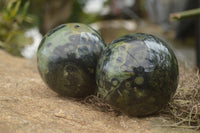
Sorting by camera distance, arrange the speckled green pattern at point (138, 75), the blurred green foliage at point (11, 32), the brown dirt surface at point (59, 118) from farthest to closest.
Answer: the blurred green foliage at point (11, 32), the speckled green pattern at point (138, 75), the brown dirt surface at point (59, 118)

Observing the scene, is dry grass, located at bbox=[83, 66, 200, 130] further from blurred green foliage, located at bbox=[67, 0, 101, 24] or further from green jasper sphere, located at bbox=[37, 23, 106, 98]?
blurred green foliage, located at bbox=[67, 0, 101, 24]

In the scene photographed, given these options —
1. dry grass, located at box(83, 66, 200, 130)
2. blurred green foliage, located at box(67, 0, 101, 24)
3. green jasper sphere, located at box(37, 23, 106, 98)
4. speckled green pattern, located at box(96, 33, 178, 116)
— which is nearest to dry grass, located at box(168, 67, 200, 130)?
dry grass, located at box(83, 66, 200, 130)

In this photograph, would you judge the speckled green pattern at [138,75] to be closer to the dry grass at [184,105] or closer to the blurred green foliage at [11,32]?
the dry grass at [184,105]

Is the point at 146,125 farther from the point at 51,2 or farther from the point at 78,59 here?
the point at 51,2

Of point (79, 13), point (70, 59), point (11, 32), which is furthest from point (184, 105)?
point (79, 13)

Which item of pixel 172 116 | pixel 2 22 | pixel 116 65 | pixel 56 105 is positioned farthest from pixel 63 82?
pixel 2 22

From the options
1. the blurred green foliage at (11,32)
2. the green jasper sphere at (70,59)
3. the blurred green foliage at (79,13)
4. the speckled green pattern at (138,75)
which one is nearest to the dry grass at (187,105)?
the speckled green pattern at (138,75)

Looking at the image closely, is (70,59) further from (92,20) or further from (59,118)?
(92,20)
